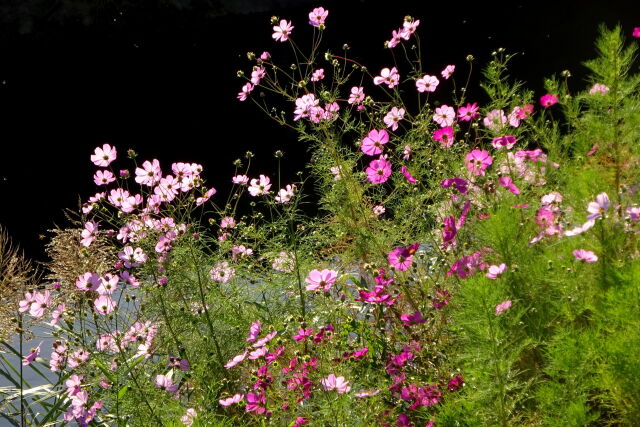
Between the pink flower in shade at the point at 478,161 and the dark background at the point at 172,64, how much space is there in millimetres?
4959

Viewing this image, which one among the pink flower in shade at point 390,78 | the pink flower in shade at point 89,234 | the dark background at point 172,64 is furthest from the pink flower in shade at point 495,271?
the dark background at point 172,64

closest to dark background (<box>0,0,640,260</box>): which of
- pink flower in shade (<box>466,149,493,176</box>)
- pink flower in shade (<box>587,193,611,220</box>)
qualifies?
pink flower in shade (<box>466,149,493,176</box>)

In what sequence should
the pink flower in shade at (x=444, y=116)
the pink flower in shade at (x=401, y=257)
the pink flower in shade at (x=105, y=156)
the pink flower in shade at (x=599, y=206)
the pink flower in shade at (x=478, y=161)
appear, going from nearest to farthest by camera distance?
the pink flower in shade at (x=599, y=206) < the pink flower in shade at (x=401, y=257) < the pink flower in shade at (x=478, y=161) < the pink flower in shade at (x=105, y=156) < the pink flower in shade at (x=444, y=116)

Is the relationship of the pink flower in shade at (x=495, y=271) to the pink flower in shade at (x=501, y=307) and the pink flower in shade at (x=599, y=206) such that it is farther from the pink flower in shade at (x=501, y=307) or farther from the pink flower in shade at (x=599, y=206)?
the pink flower in shade at (x=599, y=206)

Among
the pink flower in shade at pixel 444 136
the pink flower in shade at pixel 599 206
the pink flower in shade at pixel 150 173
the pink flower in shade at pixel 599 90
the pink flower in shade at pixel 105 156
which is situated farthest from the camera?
the pink flower in shade at pixel 105 156

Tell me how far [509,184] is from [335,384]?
32.6 inches

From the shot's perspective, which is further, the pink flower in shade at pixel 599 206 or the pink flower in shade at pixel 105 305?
the pink flower in shade at pixel 105 305

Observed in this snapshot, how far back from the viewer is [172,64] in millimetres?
14039

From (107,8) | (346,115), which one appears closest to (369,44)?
Answer: (107,8)

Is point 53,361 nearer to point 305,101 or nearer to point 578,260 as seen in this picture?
point 305,101

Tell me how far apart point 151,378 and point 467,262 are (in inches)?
49.9

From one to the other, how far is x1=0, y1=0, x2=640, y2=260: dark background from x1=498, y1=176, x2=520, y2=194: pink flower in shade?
5.07 meters

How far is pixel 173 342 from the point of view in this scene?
2945 mm

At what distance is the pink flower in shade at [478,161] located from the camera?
264cm
